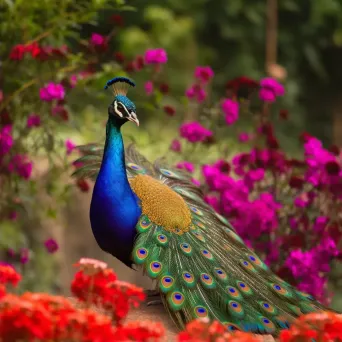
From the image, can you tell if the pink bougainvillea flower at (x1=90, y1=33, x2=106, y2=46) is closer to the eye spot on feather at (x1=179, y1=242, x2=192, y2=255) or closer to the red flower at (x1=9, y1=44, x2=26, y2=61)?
the red flower at (x1=9, y1=44, x2=26, y2=61)

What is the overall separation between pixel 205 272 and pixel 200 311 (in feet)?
0.72

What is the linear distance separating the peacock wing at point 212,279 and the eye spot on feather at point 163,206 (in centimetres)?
1

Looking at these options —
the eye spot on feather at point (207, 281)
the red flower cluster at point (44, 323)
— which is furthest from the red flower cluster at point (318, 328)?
the eye spot on feather at point (207, 281)

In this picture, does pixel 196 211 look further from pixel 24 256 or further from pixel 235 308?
pixel 24 256

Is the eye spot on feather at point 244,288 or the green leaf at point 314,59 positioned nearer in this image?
the eye spot on feather at point 244,288

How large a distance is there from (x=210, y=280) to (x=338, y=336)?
66.5 inches

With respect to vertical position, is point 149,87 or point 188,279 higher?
point 149,87

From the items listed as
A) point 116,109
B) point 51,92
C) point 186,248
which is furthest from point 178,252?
point 51,92

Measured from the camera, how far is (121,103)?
378 cm

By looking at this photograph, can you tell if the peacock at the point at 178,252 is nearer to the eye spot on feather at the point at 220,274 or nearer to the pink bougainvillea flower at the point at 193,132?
the eye spot on feather at the point at 220,274

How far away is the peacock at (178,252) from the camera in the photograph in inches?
142

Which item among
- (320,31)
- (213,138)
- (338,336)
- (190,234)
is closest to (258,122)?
(213,138)

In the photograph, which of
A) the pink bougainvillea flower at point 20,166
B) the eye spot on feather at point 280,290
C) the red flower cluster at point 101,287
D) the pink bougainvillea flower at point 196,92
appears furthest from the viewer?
the pink bougainvillea flower at point 196,92

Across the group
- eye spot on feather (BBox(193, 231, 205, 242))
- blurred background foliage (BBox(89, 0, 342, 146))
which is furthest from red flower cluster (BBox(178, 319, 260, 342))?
blurred background foliage (BBox(89, 0, 342, 146))
